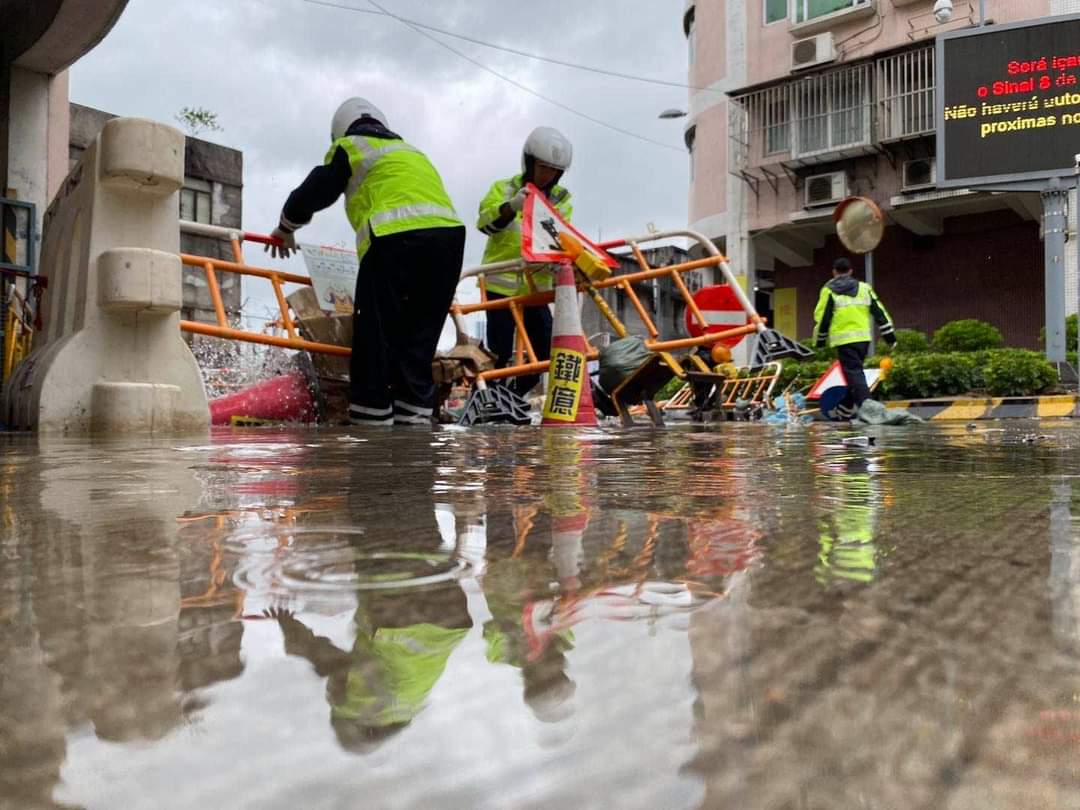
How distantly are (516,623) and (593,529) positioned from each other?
0.36 metres

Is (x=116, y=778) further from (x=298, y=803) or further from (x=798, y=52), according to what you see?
(x=798, y=52)

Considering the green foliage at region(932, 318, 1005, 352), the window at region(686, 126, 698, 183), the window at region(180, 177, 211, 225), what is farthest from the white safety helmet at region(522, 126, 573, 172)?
the window at region(686, 126, 698, 183)

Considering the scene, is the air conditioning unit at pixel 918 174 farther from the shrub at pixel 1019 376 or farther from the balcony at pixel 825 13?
the shrub at pixel 1019 376

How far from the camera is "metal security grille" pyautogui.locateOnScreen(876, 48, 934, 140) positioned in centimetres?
1777

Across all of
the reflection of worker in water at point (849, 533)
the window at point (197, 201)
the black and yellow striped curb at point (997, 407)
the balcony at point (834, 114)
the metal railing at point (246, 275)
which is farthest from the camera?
the balcony at point (834, 114)

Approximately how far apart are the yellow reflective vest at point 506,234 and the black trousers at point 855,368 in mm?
2419

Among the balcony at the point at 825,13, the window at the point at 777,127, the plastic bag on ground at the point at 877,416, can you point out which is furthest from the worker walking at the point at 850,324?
the balcony at the point at 825,13

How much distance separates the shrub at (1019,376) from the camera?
34.7ft

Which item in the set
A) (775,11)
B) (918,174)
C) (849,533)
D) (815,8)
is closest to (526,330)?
(849,533)

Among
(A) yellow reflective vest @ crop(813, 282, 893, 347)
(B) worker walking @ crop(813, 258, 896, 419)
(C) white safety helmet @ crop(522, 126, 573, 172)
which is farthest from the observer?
(A) yellow reflective vest @ crop(813, 282, 893, 347)

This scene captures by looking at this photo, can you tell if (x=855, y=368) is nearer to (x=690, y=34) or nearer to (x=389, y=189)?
(x=389, y=189)

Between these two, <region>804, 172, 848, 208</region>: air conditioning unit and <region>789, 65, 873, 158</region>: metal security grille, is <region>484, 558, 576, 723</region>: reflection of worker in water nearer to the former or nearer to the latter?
<region>789, 65, 873, 158</region>: metal security grille

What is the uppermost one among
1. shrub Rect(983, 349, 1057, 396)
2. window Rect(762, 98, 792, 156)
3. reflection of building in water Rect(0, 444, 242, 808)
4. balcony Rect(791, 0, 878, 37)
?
balcony Rect(791, 0, 878, 37)

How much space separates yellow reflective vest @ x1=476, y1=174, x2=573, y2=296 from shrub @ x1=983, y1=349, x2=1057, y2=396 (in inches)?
290
